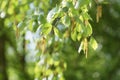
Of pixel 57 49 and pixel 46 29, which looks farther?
pixel 57 49

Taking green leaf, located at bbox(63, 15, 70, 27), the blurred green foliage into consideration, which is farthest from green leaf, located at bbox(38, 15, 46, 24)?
green leaf, located at bbox(63, 15, 70, 27)

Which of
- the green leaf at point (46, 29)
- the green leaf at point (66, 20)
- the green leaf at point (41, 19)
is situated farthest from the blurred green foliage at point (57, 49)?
the green leaf at point (66, 20)

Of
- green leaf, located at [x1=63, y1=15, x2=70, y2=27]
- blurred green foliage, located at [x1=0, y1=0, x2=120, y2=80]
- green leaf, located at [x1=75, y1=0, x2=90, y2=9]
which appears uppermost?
green leaf, located at [x1=75, y1=0, x2=90, y2=9]

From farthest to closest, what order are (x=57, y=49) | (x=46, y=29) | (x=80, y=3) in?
(x=57, y=49) < (x=46, y=29) < (x=80, y=3)

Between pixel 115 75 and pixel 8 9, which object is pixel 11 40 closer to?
pixel 115 75

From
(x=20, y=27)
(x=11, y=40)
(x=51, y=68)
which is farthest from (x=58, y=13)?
(x=11, y=40)

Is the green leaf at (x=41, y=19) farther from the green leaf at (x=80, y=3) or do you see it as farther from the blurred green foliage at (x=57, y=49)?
the green leaf at (x=80, y=3)

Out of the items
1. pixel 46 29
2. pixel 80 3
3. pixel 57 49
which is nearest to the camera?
pixel 80 3

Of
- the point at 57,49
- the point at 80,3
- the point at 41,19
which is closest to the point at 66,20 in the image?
the point at 80,3

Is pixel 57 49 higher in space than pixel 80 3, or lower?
lower

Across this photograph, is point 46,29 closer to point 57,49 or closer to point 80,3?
point 80,3

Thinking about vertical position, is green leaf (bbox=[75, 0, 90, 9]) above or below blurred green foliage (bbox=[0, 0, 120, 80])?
above

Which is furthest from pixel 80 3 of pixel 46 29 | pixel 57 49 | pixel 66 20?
pixel 57 49

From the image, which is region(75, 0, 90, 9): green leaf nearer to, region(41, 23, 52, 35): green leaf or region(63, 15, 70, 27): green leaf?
region(63, 15, 70, 27): green leaf
